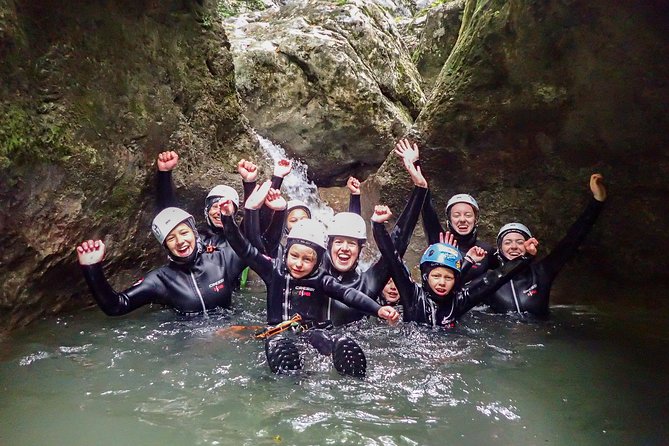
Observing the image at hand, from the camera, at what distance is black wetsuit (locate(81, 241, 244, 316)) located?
5.30m

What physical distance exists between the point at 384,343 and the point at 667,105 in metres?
3.82

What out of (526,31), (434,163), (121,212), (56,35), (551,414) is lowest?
(551,414)

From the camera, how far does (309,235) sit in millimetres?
5141

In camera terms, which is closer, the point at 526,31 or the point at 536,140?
the point at 526,31

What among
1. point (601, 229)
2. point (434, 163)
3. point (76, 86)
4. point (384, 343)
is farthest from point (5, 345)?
point (601, 229)

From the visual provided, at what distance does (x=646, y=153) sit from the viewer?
593cm

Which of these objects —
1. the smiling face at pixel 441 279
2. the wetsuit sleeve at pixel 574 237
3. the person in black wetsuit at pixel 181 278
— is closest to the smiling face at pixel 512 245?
the wetsuit sleeve at pixel 574 237

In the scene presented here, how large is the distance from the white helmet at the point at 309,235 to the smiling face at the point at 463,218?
7.01 feet

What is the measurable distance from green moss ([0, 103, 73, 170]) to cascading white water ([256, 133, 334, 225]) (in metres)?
4.55

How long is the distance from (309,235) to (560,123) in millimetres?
3440

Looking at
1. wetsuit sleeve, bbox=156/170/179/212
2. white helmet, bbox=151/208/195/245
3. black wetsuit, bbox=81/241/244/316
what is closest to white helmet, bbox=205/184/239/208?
wetsuit sleeve, bbox=156/170/179/212

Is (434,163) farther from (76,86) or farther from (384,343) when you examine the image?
(76,86)

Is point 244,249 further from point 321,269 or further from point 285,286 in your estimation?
point 321,269

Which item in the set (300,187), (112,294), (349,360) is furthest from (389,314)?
(300,187)
